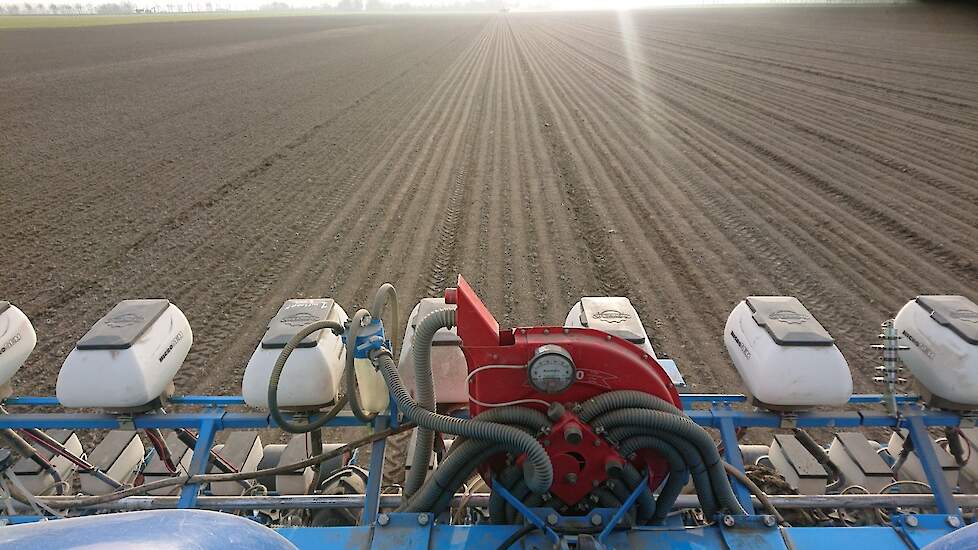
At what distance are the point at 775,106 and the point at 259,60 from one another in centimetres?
2241

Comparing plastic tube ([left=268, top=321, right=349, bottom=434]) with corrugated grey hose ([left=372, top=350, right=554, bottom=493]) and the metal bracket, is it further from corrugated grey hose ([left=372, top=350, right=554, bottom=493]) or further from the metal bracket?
the metal bracket

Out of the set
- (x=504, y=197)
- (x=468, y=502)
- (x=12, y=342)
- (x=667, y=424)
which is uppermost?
(x=667, y=424)

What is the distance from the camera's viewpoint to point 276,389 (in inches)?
93.7

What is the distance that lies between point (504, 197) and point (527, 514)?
708 centimetres

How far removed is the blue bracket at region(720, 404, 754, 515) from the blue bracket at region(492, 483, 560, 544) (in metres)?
0.87

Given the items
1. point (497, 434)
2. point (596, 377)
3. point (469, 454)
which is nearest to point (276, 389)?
point (469, 454)

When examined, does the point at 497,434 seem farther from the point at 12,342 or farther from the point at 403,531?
the point at 12,342

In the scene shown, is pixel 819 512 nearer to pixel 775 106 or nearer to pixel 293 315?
pixel 293 315

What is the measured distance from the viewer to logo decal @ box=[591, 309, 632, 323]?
2.96 meters

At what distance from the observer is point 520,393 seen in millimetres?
2230

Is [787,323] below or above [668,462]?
above

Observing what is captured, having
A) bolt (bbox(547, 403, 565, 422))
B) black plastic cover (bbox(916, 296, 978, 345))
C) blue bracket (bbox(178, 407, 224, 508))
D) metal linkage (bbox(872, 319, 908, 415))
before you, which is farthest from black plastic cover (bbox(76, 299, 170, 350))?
black plastic cover (bbox(916, 296, 978, 345))

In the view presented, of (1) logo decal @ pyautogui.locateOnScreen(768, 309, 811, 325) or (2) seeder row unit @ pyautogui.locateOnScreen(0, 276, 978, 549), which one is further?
(1) logo decal @ pyautogui.locateOnScreen(768, 309, 811, 325)

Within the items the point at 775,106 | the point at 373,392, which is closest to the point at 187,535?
the point at 373,392
